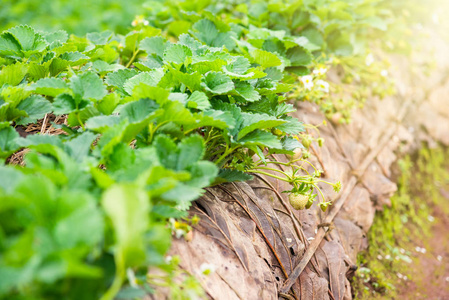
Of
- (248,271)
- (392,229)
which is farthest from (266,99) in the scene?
(392,229)

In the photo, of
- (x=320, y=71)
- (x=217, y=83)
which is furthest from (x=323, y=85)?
(x=217, y=83)

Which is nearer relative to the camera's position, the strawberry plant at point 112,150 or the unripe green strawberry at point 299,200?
the strawberry plant at point 112,150

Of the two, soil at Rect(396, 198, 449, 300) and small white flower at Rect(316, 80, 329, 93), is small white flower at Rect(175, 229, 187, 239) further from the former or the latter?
soil at Rect(396, 198, 449, 300)

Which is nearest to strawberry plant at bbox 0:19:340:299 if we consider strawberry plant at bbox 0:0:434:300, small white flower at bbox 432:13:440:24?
strawberry plant at bbox 0:0:434:300

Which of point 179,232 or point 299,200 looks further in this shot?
point 299,200

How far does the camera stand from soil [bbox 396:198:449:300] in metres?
1.98

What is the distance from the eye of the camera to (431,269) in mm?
2164

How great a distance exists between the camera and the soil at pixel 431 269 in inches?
78.0

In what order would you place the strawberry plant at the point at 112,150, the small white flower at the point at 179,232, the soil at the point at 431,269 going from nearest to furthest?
the strawberry plant at the point at 112,150 < the small white flower at the point at 179,232 < the soil at the point at 431,269

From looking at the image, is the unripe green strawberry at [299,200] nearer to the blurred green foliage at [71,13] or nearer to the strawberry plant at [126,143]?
the strawberry plant at [126,143]

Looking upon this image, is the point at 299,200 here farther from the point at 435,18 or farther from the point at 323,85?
the point at 435,18

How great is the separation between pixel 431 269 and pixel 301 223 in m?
1.12

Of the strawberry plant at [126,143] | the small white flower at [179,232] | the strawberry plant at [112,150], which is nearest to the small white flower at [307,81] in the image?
the strawberry plant at [126,143]

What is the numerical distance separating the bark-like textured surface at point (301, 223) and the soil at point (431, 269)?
33cm
